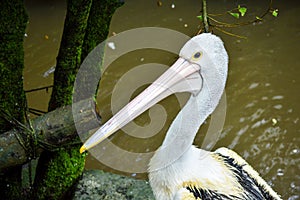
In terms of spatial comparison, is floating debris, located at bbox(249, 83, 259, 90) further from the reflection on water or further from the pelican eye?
the pelican eye

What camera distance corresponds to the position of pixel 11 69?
9.67 ft

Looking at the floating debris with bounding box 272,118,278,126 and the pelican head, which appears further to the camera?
the floating debris with bounding box 272,118,278,126

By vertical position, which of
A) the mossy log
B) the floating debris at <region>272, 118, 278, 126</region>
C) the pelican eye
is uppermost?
the pelican eye

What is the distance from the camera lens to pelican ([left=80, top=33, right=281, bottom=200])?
2527 mm

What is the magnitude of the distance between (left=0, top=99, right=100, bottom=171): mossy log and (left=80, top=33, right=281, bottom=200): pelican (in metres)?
0.55

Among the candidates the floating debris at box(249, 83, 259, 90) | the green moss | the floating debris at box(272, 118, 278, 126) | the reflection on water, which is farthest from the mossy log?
the floating debris at box(249, 83, 259, 90)

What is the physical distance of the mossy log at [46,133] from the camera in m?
3.03

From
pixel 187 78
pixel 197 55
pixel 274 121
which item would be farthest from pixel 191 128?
pixel 274 121

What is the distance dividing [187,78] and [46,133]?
1038 mm

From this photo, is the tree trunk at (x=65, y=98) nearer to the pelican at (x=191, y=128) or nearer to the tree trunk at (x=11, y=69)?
the tree trunk at (x=11, y=69)

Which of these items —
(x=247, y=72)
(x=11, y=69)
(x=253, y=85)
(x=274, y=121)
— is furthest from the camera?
(x=247, y=72)

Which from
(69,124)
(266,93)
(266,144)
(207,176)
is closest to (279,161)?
(266,144)

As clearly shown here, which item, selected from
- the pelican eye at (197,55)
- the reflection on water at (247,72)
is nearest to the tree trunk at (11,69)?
the pelican eye at (197,55)

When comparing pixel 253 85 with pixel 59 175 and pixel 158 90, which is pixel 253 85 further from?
pixel 158 90
